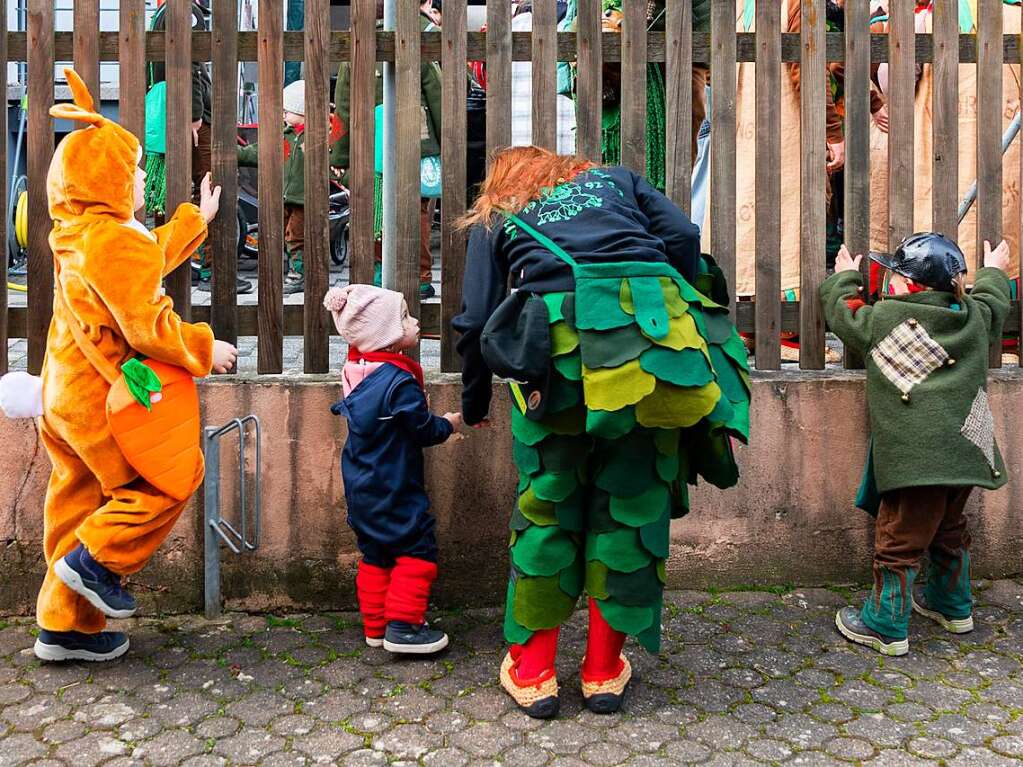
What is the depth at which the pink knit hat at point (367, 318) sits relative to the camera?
4.48 m

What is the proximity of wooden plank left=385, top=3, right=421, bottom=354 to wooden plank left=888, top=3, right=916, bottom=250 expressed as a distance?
1801mm

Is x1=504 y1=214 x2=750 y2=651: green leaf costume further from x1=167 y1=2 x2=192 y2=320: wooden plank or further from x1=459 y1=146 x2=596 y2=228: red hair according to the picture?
x1=167 y1=2 x2=192 y2=320: wooden plank

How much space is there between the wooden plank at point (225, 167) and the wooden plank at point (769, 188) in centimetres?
195

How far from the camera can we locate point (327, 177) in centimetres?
486

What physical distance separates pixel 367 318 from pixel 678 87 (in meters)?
1.49

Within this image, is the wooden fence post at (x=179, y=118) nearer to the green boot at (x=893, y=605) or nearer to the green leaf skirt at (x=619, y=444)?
the green leaf skirt at (x=619, y=444)

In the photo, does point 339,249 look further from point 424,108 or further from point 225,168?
point 225,168

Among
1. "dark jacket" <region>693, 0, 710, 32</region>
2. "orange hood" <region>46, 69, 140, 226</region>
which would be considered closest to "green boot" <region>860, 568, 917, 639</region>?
"dark jacket" <region>693, 0, 710, 32</region>

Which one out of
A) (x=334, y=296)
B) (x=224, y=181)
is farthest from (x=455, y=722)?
(x=224, y=181)

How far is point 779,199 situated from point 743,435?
4.82 feet

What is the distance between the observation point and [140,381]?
4.20m

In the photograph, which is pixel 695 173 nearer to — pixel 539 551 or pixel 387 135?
pixel 387 135

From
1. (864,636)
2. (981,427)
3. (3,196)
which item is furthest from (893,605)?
(3,196)

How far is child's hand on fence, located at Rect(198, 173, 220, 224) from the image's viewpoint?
15.6 ft
